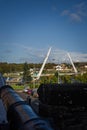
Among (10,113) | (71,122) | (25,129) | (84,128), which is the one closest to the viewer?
(25,129)

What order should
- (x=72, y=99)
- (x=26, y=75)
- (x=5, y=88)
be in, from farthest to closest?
(x=26, y=75) → (x=72, y=99) → (x=5, y=88)

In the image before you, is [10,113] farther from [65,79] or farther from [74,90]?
[65,79]

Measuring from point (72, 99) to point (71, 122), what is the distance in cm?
459

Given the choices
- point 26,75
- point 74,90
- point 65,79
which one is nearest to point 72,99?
point 74,90

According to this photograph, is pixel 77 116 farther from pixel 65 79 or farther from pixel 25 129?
pixel 65 79

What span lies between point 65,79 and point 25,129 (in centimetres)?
7186

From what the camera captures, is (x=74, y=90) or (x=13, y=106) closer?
(x=13, y=106)

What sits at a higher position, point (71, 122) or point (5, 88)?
point (5, 88)

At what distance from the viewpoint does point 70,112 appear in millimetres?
26594

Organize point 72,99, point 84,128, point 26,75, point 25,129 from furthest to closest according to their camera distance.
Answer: point 26,75 < point 72,99 < point 84,128 < point 25,129

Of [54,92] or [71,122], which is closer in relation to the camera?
[71,122]

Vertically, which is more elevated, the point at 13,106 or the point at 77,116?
the point at 13,106

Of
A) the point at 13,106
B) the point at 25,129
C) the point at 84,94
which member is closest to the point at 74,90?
the point at 84,94

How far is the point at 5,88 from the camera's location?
1102 centimetres
